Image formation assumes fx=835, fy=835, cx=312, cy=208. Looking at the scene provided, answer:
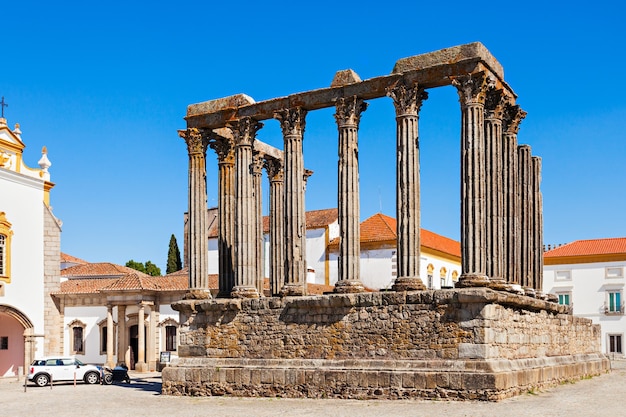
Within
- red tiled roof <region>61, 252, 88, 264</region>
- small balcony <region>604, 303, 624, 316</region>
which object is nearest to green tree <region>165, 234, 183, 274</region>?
red tiled roof <region>61, 252, 88, 264</region>

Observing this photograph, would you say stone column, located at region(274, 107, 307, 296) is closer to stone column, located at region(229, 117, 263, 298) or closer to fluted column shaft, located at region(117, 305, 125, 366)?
stone column, located at region(229, 117, 263, 298)

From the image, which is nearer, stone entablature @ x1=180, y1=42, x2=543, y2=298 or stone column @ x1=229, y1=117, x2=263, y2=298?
stone entablature @ x1=180, y1=42, x2=543, y2=298

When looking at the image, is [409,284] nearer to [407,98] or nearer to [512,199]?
[512,199]

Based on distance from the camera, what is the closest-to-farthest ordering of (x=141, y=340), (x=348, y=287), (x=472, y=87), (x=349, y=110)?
(x=472, y=87) < (x=348, y=287) < (x=349, y=110) < (x=141, y=340)

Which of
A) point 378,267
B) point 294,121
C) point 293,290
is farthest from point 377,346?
point 378,267

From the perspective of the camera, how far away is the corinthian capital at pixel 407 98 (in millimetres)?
22109

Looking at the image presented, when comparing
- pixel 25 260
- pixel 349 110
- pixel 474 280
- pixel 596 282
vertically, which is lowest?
pixel 596 282

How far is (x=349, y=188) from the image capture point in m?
23.2

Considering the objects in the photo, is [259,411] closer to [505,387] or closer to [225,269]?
[505,387]

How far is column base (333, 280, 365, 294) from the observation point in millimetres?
22672

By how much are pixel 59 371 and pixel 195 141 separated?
1162cm

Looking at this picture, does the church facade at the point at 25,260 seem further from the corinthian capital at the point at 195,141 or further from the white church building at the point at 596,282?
the white church building at the point at 596,282

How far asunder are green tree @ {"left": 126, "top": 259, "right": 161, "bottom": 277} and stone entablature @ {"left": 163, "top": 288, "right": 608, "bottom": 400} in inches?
2230

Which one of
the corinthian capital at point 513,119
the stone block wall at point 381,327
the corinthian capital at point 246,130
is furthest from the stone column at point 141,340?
the corinthian capital at point 513,119
